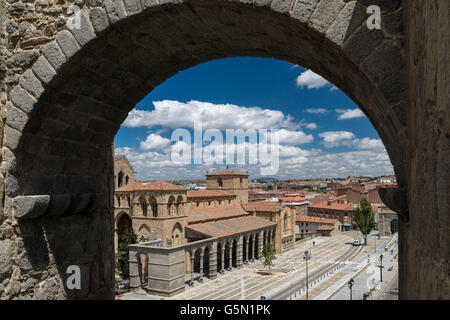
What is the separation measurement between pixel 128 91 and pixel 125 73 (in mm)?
341

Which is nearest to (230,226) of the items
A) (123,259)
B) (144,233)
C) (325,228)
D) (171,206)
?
(171,206)

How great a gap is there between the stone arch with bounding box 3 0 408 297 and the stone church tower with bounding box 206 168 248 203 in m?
53.8

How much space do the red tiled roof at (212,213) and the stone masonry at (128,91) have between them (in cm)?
3726

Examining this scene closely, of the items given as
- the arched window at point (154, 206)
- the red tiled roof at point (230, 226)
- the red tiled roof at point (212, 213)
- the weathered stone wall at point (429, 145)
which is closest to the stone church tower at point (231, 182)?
the red tiled roof at point (212, 213)

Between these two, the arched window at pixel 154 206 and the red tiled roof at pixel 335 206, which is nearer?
the arched window at pixel 154 206

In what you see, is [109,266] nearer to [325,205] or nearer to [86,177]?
[86,177]

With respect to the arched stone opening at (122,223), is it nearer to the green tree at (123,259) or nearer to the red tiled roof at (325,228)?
the green tree at (123,259)

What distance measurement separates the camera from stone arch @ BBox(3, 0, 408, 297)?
7.72 ft

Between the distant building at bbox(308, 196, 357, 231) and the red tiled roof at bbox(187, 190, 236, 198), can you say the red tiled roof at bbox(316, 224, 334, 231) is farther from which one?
the red tiled roof at bbox(187, 190, 236, 198)

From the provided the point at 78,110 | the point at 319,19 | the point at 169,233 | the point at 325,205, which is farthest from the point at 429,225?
the point at 325,205

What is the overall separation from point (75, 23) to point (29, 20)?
67cm

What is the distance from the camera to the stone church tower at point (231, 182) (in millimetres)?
58312

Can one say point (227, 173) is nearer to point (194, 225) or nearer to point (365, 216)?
point (194, 225)

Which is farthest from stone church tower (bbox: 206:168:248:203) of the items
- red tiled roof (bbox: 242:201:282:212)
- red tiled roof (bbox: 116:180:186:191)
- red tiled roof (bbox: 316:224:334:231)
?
red tiled roof (bbox: 116:180:186:191)
